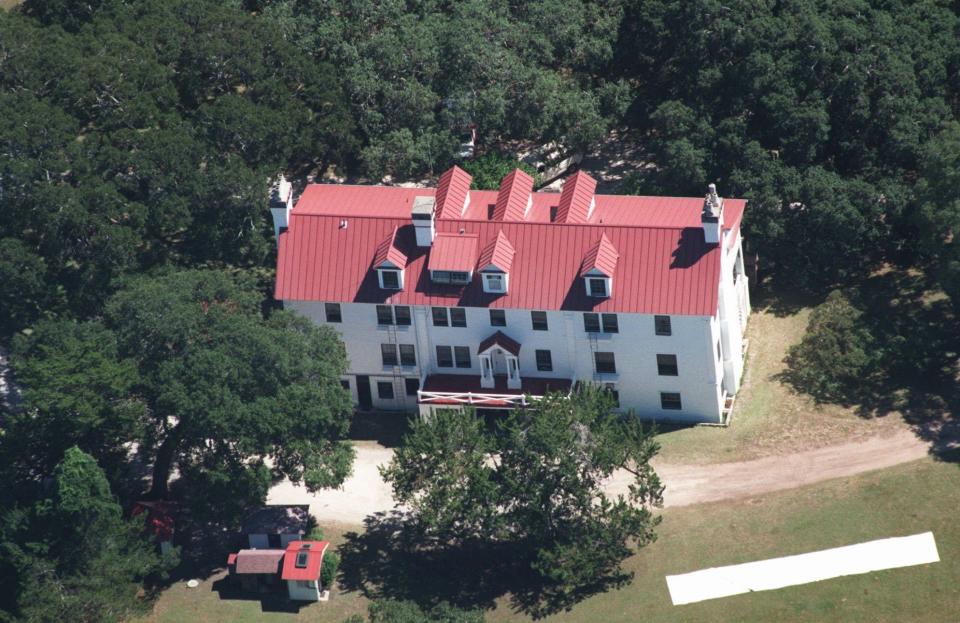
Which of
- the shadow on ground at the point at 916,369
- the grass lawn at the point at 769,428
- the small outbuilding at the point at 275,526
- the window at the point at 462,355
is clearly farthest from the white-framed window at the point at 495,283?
the shadow on ground at the point at 916,369

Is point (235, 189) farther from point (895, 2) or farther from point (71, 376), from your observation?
point (895, 2)

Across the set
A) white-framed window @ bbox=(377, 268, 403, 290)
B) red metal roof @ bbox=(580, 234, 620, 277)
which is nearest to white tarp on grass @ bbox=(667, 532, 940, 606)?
red metal roof @ bbox=(580, 234, 620, 277)

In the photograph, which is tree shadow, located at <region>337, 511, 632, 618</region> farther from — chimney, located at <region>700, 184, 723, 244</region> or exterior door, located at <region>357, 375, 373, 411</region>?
chimney, located at <region>700, 184, 723, 244</region>

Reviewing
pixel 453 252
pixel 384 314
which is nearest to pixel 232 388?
pixel 384 314

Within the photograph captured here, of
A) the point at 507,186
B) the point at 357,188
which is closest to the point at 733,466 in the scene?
the point at 507,186

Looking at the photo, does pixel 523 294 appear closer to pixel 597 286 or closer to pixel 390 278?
pixel 597 286

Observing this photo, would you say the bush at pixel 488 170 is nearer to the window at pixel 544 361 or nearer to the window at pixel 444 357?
the window at pixel 444 357
